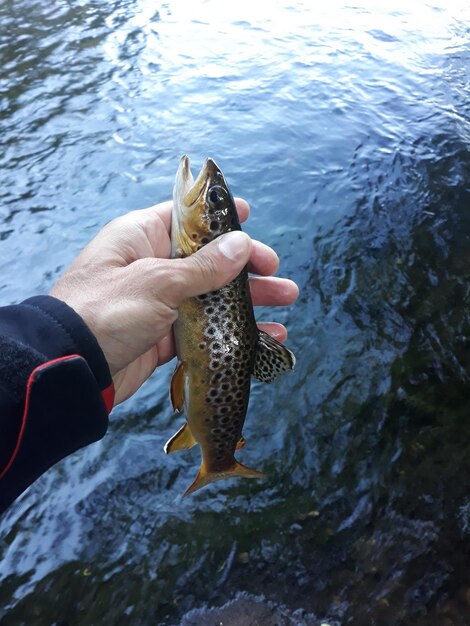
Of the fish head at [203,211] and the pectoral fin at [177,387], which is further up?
the fish head at [203,211]

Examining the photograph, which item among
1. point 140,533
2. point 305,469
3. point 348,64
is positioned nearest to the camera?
point 140,533

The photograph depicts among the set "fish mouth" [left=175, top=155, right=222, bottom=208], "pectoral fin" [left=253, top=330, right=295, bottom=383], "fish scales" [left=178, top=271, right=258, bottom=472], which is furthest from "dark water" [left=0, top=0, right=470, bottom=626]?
"fish mouth" [left=175, top=155, right=222, bottom=208]

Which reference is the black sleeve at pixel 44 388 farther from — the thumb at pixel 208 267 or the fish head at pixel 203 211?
the fish head at pixel 203 211

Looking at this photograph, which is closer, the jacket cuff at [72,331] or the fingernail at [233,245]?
the jacket cuff at [72,331]

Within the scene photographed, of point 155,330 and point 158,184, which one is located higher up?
point 155,330

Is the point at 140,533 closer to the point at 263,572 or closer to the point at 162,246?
the point at 263,572

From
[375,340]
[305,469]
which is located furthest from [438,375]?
[305,469]

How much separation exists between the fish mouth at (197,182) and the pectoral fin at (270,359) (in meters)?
0.85

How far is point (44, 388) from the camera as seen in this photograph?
98.7 inches

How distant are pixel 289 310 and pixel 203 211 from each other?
3.84 metres

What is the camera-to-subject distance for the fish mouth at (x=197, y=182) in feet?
10.7

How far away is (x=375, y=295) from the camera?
702 centimetres

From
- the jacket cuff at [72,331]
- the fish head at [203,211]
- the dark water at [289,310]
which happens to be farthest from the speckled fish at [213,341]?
the dark water at [289,310]

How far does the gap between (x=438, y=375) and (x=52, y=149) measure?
675cm
